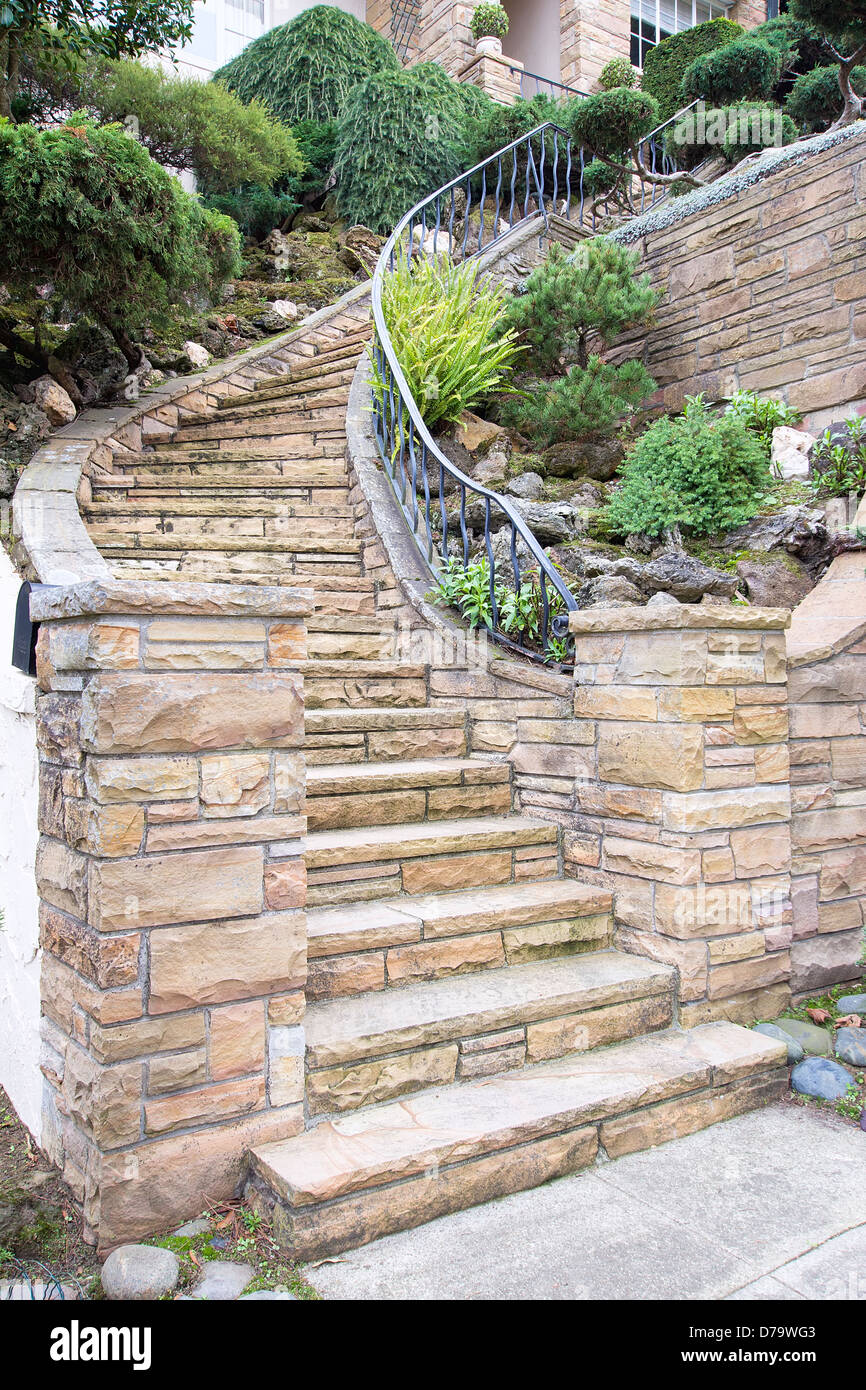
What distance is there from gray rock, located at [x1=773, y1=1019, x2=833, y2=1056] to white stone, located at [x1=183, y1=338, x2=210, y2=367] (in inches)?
262

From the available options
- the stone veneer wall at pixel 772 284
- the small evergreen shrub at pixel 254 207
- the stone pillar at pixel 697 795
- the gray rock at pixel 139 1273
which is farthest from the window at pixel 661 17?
the gray rock at pixel 139 1273

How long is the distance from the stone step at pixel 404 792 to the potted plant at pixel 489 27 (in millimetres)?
12186

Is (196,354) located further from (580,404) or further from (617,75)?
(617,75)

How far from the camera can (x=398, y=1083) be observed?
2.44 metres

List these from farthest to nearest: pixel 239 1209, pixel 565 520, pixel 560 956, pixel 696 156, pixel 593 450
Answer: pixel 696 156
pixel 593 450
pixel 565 520
pixel 560 956
pixel 239 1209

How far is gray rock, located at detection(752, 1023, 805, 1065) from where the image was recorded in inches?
116

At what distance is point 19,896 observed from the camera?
2592 mm

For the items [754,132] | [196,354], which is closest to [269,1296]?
[196,354]

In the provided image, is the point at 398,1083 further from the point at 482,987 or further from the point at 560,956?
the point at 560,956

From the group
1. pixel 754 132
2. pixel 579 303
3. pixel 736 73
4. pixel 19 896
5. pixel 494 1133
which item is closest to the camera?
pixel 494 1133

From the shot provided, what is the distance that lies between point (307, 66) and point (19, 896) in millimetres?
12347
